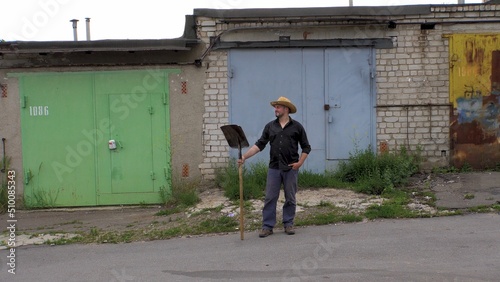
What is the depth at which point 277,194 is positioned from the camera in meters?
8.26

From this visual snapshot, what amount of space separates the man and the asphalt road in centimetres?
31

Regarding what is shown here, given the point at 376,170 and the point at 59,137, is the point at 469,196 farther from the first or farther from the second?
the point at 59,137

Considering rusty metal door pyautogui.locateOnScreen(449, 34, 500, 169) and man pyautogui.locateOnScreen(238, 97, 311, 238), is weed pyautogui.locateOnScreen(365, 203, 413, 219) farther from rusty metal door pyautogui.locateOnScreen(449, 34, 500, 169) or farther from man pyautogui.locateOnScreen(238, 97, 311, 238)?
rusty metal door pyautogui.locateOnScreen(449, 34, 500, 169)

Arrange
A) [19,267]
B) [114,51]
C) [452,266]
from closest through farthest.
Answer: [452,266] → [19,267] → [114,51]

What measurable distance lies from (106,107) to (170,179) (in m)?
1.87

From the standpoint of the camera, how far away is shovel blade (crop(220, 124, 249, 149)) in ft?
27.0

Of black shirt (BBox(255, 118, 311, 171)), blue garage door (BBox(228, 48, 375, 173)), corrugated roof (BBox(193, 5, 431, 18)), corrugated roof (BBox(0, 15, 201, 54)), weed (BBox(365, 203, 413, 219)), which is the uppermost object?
corrugated roof (BBox(193, 5, 431, 18))

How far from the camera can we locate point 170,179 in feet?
38.5

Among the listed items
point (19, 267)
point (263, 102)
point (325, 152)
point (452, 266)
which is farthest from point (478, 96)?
point (19, 267)

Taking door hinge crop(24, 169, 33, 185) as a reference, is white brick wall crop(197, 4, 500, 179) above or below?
above

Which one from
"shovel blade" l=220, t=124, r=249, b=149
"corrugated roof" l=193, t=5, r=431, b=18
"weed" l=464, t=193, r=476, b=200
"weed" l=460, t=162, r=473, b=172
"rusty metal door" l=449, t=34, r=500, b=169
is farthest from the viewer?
"weed" l=460, t=162, r=473, b=172

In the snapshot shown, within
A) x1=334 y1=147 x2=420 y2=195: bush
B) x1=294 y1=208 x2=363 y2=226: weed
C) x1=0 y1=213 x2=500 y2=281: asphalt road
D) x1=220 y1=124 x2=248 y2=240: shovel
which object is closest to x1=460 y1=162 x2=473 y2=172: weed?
x1=334 y1=147 x2=420 y2=195: bush

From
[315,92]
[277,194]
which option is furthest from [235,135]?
[315,92]

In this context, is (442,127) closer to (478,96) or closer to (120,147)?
(478,96)
